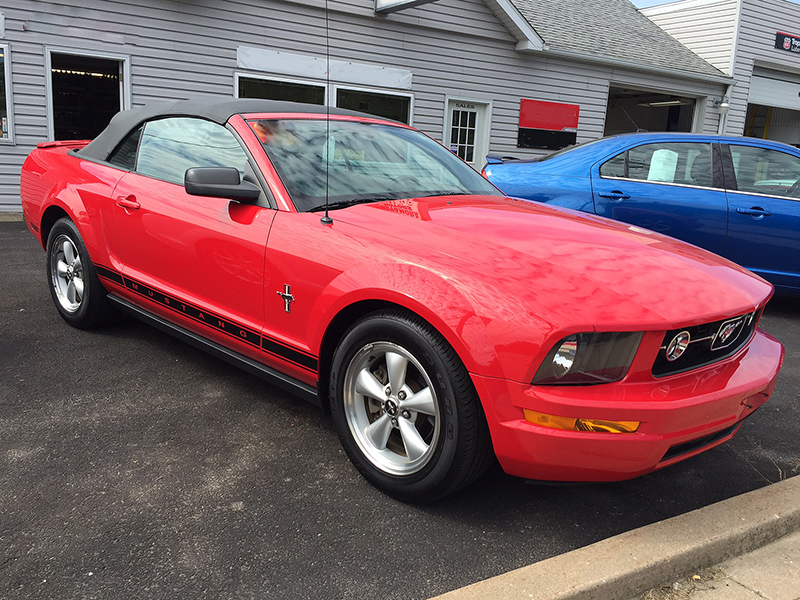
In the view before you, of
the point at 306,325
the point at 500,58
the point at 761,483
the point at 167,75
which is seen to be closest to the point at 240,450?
the point at 306,325

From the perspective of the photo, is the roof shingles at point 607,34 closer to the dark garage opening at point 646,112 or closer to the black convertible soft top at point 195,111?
the dark garage opening at point 646,112

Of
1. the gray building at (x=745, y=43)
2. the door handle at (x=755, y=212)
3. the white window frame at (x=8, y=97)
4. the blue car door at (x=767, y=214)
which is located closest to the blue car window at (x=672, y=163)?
the blue car door at (x=767, y=214)

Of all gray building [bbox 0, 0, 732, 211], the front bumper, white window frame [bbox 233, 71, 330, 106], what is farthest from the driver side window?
white window frame [bbox 233, 71, 330, 106]

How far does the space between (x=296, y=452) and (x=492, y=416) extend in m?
1.10

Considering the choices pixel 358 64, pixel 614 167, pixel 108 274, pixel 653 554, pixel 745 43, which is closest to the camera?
pixel 653 554

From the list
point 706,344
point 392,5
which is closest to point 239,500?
point 706,344

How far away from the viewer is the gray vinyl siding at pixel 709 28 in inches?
695

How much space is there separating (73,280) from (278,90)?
25.8ft

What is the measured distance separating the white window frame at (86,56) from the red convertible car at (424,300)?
7.00 meters

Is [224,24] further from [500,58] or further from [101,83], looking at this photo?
[500,58]

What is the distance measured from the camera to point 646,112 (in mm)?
22266

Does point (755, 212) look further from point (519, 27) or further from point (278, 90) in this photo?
point (519, 27)

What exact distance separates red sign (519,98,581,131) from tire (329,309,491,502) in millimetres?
12820

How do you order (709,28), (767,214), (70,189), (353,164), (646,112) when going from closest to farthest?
(353,164) → (70,189) → (767,214) → (709,28) → (646,112)
